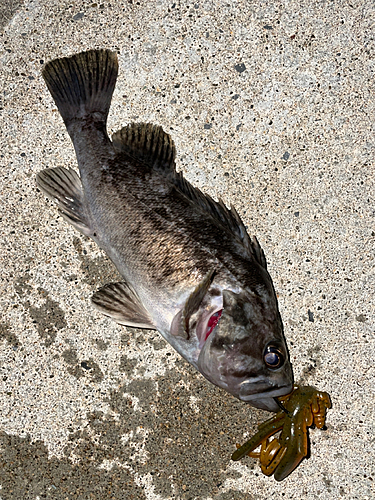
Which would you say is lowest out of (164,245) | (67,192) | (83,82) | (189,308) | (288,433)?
(288,433)

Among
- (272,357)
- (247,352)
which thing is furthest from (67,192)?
(272,357)

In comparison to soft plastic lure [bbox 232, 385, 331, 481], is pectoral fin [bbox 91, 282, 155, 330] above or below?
above

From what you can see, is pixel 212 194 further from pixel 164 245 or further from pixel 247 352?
pixel 247 352

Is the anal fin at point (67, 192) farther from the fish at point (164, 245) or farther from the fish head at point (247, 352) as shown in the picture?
the fish head at point (247, 352)

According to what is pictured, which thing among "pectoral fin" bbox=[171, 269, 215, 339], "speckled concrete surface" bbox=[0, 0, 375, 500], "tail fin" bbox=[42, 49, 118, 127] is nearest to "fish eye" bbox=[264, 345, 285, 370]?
"pectoral fin" bbox=[171, 269, 215, 339]

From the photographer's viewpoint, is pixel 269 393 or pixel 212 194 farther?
pixel 212 194

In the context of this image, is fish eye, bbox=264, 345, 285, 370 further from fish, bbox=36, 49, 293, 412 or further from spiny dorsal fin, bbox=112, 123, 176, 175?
spiny dorsal fin, bbox=112, 123, 176, 175

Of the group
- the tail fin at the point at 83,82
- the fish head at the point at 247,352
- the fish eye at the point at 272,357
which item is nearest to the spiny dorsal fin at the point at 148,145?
the tail fin at the point at 83,82
